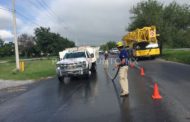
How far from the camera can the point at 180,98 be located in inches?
390

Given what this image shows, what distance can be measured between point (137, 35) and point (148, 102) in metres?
29.5

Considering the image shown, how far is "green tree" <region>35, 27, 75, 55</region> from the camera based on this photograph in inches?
3462

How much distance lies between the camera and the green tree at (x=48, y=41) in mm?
87938

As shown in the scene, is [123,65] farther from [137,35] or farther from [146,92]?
[137,35]

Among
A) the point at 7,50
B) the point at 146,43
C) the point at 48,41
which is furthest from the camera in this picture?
the point at 7,50

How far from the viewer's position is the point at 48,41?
88125 millimetres

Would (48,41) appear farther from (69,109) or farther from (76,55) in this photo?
(69,109)

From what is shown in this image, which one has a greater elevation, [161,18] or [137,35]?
[161,18]

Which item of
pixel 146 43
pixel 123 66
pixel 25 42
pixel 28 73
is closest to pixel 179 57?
pixel 146 43

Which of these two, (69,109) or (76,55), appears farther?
(76,55)

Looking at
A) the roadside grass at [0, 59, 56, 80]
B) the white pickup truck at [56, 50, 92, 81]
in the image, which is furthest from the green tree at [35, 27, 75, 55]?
the white pickup truck at [56, 50, 92, 81]

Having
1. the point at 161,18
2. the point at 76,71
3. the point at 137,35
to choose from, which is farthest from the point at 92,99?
the point at 161,18

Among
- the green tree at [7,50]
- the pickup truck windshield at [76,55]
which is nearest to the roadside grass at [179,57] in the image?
the pickup truck windshield at [76,55]

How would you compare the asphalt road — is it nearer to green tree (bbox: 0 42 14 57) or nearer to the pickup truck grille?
the pickup truck grille
